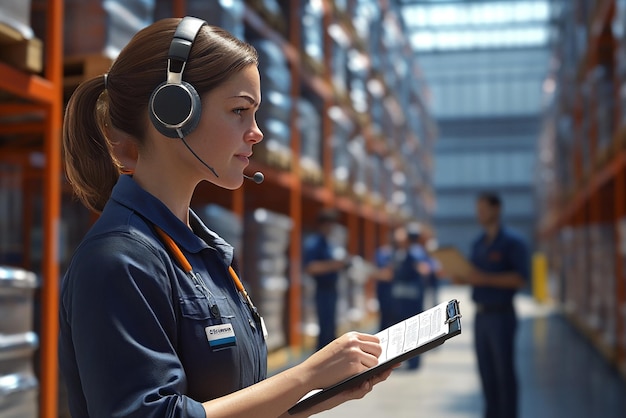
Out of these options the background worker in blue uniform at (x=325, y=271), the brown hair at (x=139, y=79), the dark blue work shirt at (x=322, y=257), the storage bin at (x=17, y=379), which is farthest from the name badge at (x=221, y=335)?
the dark blue work shirt at (x=322, y=257)

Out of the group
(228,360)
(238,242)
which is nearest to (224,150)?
(228,360)

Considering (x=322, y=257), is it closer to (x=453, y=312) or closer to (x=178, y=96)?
(x=453, y=312)

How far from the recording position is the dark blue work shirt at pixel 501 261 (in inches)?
214

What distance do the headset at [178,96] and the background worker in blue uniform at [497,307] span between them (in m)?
4.25

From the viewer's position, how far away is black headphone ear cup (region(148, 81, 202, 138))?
4.29 ft

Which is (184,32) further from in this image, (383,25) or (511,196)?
(511,196)

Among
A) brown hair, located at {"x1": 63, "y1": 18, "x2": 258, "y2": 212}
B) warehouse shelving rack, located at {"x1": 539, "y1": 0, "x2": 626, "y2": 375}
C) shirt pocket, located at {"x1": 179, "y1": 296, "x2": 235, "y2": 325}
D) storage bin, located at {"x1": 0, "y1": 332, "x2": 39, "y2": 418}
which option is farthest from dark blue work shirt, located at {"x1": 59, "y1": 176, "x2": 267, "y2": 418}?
warehouse shelving rack, located at {"x1": 539, "y1": 0, "x2": 626, "y2": 375}

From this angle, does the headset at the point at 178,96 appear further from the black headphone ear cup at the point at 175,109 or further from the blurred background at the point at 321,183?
the blurred background at the point at 321,183

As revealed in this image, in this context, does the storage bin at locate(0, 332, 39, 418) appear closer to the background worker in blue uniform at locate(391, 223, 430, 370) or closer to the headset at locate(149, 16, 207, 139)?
the headset at locate(149, 16, 207, 139)

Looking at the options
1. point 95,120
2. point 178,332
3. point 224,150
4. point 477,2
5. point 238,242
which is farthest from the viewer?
point 477,2

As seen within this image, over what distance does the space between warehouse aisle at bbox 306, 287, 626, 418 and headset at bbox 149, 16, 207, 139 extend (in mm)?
5128

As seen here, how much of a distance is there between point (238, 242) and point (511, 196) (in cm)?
3206

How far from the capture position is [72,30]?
15.0 ft

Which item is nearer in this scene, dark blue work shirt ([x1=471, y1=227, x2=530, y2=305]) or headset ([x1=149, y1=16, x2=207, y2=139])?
headset ([x1=149, y1=16, x2=207, y2=139])
